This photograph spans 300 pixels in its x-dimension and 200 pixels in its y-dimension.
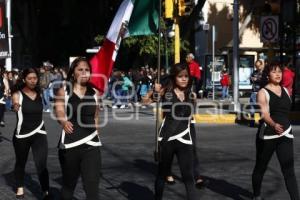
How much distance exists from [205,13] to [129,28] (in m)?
33.5

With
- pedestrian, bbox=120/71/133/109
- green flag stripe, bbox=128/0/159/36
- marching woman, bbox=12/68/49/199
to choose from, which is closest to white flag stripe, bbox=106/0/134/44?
green flag stripe, bbox=128/0/159/36

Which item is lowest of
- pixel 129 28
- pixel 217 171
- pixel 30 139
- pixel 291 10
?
pixel 217 171

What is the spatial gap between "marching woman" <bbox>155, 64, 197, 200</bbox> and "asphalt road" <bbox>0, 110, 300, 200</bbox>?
118 cm

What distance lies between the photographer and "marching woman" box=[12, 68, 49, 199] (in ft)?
26.9

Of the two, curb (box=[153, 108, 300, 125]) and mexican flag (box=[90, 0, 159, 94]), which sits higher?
mexican flag (box=[90, 0, 159, 94])

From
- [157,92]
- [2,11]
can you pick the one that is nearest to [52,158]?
[157,92]

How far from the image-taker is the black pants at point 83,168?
6.43 meters

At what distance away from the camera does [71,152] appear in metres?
6.50

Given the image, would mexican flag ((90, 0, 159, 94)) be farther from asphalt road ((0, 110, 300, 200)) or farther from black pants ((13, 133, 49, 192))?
asphalt road ((0, 110, 300, 200))

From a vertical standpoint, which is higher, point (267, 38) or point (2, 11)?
point (2, 11)

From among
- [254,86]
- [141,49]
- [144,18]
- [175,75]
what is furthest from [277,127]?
[141,49]

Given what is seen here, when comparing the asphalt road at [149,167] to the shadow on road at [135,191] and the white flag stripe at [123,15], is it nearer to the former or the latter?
the shadow on road at [135,191]

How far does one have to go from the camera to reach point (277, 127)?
7.43 metres

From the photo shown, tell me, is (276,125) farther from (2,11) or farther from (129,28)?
(2,11)
